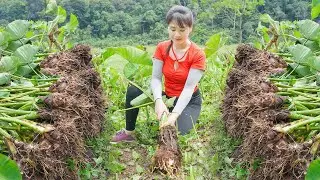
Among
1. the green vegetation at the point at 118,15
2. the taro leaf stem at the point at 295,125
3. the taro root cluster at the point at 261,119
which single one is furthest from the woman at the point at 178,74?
the green vegetation at the point at 118,15

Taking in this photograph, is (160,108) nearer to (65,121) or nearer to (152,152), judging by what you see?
(152,152)

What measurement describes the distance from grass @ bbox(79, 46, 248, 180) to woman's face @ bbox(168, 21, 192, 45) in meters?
0.65

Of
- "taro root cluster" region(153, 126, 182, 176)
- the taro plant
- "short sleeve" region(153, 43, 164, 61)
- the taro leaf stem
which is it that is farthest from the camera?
"short sleeve" region(153, 43, 164, 61)

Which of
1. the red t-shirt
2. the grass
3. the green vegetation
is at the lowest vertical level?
the green vegetation

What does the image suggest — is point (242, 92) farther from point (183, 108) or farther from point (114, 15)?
point (114, 15)

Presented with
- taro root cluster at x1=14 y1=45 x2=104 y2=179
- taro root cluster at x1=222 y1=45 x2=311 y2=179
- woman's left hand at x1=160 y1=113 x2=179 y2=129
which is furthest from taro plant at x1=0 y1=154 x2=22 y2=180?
woman's left hand at x1=160 y1=113 x2=179 y2=129

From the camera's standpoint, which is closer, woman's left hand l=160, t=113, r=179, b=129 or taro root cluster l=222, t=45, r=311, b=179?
taro root cluster l=222, t=45, r=311, b=179

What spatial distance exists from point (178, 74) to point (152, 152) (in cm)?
56

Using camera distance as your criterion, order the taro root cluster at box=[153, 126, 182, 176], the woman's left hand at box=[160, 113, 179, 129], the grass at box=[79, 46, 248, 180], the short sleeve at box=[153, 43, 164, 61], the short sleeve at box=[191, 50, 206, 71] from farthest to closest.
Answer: the short sleeve at box=[153, 43, 164, 61], the short sleeve at box=[191, 50, 206, 71], the grass at box=[79, 46, 248, 180], the woman's left hand at box=[160, 113, 179, 129], the taro root cluster at box=[153, 126, 182, 176]

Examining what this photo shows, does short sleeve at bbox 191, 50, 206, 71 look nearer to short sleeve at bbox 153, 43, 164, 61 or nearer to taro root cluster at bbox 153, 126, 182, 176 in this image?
short sleeve at bbox 153, 43, 164, 61

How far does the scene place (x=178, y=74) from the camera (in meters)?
3.35

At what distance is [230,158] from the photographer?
126 inches

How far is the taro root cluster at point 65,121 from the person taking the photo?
6.70 feet

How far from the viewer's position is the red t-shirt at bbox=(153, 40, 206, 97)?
10.6 ft
